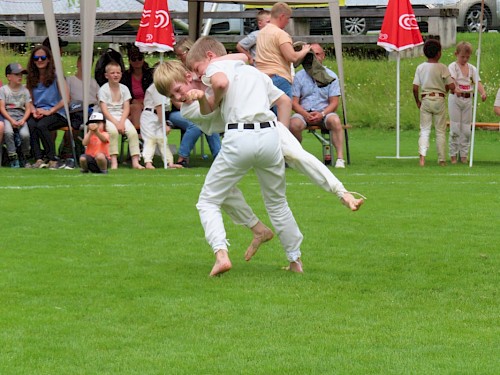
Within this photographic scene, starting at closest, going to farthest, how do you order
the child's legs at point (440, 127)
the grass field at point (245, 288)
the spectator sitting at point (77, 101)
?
1. the grass field at point (245, 288)
2. the spectator sitting at point (77, 101)
3. the child's legs at point (440, 127)

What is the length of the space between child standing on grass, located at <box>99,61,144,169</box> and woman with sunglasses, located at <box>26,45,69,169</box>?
57 centimetres

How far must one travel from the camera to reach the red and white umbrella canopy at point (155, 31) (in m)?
17.0

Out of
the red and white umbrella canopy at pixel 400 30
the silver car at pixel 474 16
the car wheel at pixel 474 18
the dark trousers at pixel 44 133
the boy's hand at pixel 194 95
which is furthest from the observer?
the car wheel at pixel 474 18

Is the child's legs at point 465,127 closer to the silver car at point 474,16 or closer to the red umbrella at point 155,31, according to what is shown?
the red umbrella at point 155,31

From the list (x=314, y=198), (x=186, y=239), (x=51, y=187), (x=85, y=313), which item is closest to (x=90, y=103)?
(x=51, y=187)

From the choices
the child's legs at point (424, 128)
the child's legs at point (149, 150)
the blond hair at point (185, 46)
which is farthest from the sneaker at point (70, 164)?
the child's legs at point (424, 128)

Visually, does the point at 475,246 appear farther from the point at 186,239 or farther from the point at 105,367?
the point at 105,367

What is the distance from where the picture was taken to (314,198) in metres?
13.7

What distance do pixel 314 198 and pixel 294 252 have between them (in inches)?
192

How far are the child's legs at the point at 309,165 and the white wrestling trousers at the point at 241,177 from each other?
13 centimetres

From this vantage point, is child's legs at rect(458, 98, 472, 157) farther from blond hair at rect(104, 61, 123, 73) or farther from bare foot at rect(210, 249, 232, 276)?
bare foot at rect(210, 249, 232, 276)

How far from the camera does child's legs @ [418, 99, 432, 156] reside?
59.6 ft

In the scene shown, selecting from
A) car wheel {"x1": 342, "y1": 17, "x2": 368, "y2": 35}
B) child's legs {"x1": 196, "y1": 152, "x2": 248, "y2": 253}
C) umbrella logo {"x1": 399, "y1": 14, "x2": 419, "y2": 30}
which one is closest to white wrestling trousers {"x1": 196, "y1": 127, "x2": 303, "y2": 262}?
child's legs {"x1": 196, "y1": 152, "x2": 248, "y2": 253}

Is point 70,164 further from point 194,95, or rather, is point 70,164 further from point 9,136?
point 194,95
